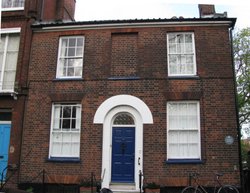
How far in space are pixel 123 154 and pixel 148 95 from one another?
2583 mm

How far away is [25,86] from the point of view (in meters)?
12.7

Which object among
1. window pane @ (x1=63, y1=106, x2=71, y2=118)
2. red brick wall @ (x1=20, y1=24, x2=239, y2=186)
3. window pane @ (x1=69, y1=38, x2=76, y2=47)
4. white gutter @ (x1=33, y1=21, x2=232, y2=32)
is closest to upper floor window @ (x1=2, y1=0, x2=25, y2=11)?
→ white gutter @ (x1=33, y1=21, x2=232, y2=32)

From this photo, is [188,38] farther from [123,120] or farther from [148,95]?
[123,120]

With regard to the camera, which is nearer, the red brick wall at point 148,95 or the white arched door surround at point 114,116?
the red brick wall at point 148,95

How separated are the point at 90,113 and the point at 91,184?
281 cm

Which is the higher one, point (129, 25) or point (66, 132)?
point (129, 25)

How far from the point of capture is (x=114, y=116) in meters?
12.1

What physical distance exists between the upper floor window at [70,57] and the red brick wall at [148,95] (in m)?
0.24

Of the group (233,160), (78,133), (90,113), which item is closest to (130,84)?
(90,113)

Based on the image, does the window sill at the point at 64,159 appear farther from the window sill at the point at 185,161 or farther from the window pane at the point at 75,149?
the window sill at the point at 185,161

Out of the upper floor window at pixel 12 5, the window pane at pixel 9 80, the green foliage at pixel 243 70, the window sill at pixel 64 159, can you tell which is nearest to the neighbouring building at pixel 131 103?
the window sill at pixel 64 159

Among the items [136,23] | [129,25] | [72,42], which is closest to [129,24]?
[129,25]

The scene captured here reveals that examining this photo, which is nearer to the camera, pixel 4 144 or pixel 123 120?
pixel 123 120

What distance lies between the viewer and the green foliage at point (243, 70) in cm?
2364
